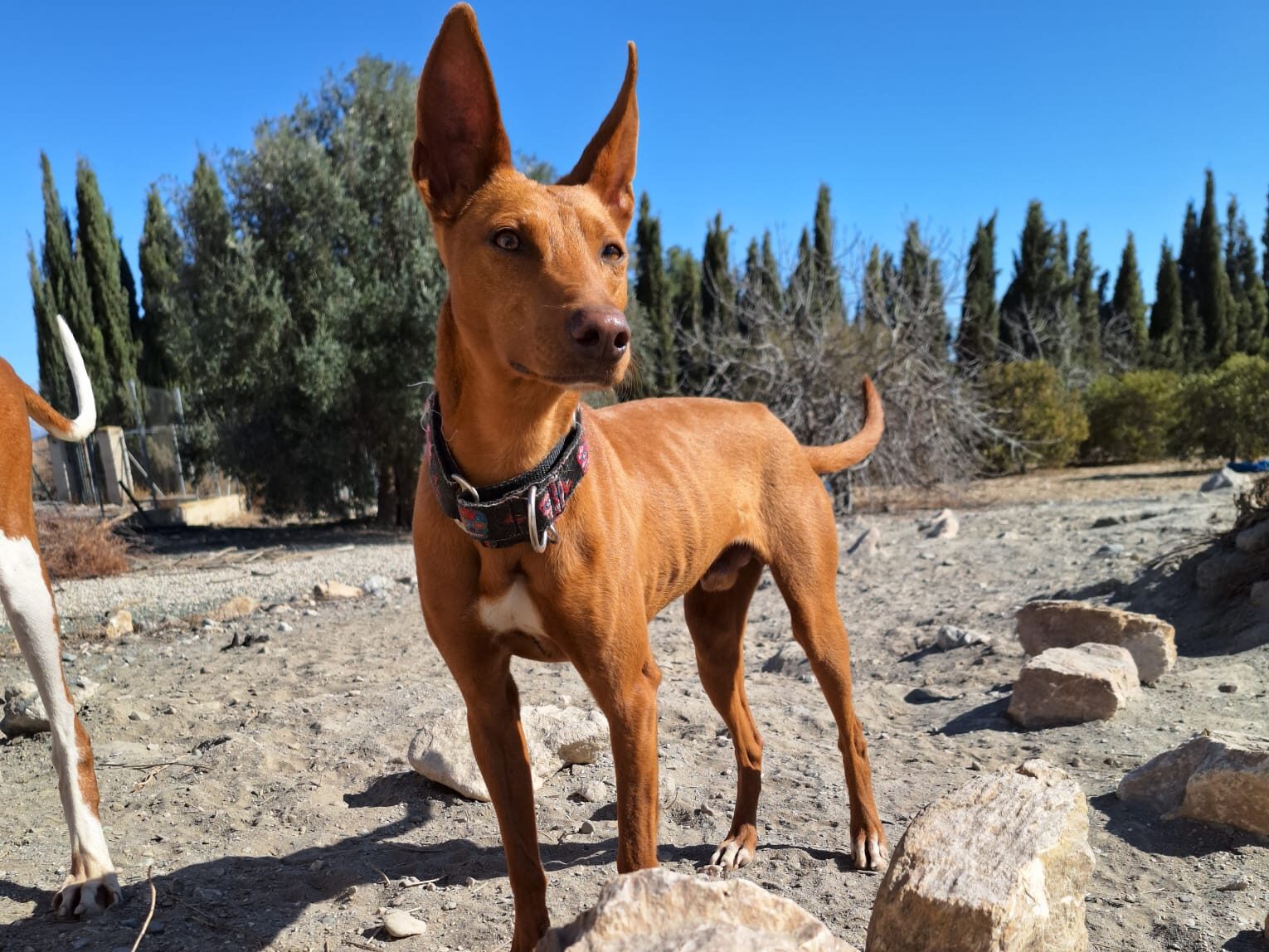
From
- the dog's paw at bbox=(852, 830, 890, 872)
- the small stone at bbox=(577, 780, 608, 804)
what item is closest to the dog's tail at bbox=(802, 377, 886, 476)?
the dog's paw at bbox=(852, 830, 890, 872)

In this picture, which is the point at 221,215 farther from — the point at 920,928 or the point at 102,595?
the point at 920,928

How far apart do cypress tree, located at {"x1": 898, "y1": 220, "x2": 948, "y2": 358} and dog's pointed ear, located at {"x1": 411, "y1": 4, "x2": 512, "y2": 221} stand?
10.9 meters

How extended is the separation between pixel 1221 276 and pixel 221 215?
97.3 feet

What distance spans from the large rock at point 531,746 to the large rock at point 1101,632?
102 inches

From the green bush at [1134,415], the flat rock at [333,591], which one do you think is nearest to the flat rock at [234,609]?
the flat rock at [333,591]

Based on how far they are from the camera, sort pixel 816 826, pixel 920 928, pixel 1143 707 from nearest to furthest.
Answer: pixel 920 928 → pixel 816 826 → pixel 1143 707

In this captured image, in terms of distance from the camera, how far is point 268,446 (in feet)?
47.1

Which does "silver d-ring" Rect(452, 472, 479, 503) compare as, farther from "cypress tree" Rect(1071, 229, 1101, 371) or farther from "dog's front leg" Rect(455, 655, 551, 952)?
"cypress tree" Rect(1071, 229, 1101, 371)

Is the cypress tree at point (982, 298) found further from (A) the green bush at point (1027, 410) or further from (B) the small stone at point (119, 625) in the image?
(B) the small stone at point (119, 625)

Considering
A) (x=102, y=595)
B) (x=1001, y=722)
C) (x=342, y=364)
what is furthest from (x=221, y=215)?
(x=1001, y=722)

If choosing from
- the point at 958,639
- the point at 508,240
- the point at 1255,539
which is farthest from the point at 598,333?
the point at 1255,539

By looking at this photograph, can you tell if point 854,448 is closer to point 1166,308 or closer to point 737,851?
point 737,851

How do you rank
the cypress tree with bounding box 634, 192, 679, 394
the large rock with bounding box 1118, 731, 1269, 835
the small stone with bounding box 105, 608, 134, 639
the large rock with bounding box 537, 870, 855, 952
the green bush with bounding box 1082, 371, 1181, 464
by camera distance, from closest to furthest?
the large rock with bounding box 537, 870, 855, 952 < the large rock with bounding box 1118, 731, 1269, 835 < the small stone with bounding box 105, 608, 134, 639 < the green bush with bounding box 1082, 371, 1181, 464 < the cypress tree with bounding box 634, 192, 679, 394

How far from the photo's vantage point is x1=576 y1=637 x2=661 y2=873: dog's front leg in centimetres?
236
